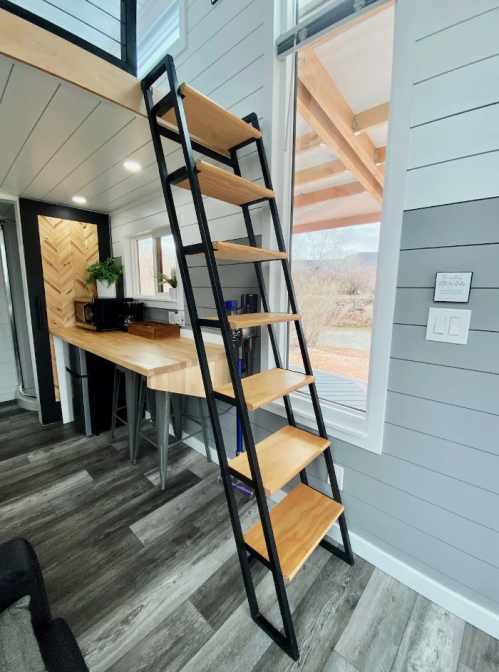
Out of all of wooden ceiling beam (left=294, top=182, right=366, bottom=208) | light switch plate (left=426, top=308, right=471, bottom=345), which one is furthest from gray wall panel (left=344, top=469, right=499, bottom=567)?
wooden ceiling beam (left=294, top=182, right=366, bottom=208)

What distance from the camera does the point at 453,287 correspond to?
1027 millimetres

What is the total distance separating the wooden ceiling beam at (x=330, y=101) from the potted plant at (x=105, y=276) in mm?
2163

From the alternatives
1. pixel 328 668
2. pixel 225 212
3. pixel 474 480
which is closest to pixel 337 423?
pixel 474 480

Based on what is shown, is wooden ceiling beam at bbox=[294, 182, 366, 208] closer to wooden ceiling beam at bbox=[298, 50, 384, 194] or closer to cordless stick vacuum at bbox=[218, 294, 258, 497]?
wooden ceiling beam at bbox=[298, 50, 384, 194]

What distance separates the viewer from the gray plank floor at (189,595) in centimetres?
103

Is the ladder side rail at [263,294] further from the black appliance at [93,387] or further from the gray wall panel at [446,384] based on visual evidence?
the black appliance at [93,387]

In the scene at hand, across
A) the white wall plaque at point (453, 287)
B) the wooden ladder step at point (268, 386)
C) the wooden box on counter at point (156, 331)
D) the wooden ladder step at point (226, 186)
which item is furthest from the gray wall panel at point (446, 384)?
the wooden box on counter at point (156, 331)

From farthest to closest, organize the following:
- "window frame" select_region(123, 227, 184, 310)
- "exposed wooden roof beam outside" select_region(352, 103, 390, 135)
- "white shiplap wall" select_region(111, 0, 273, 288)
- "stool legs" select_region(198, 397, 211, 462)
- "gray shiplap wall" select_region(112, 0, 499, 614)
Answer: "window frame" select_region(123, 227, 184, 310)
"stool legs" select_region(198, 397, 211, 462)
"white shiplap wall" select_region(111, 0, 273, 288)
"exposed wooden roof beam outside" select_region(352, 103, 390, 135)
"gray shiplap wall" select_region(112, 0, 499, 614)

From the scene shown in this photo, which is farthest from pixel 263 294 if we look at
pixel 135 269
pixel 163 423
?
pixel 135 269

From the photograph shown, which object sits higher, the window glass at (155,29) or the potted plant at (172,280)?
the window glass at (155,29)

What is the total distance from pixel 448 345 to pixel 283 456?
807mm

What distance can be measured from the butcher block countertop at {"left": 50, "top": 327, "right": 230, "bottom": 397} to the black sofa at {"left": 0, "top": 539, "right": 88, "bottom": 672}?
0.75 m

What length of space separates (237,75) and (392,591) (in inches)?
110

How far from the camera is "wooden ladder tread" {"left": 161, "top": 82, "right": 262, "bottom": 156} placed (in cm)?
115
